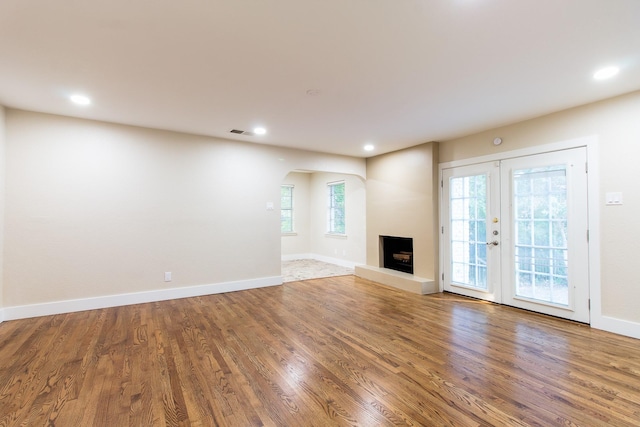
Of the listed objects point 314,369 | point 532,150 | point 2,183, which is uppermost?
point 532,150

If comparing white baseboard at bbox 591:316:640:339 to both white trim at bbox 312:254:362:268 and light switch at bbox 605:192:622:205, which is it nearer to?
light switch at bbox 605:192:622:205

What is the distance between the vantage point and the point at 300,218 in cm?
866

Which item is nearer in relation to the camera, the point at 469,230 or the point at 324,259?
the point at 469,230

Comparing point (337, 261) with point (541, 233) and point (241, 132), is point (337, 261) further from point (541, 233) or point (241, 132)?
point (541, 233)

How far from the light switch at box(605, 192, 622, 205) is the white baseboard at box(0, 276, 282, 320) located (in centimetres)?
465

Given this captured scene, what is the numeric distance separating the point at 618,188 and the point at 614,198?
11 cm

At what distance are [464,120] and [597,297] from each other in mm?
2527

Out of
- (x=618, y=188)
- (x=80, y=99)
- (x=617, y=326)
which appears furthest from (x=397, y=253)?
(x=80, y=99)

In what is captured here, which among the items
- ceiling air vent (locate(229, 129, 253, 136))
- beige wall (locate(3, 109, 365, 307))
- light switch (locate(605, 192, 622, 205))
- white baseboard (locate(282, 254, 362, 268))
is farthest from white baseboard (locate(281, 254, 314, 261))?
light switch (locate(605, 192, 622, 205))

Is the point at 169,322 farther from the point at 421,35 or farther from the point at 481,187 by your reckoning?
the point at 481,187

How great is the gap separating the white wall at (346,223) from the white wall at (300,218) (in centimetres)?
15

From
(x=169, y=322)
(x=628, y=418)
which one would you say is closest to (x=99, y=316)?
(x=169, y=322)

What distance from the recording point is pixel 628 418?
180 cm

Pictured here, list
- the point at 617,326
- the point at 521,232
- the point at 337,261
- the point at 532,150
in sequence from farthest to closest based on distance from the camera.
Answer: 1. the point at 337,261
2. the point at 521,232
3. the point at 532,150
4. the point at 617,326
